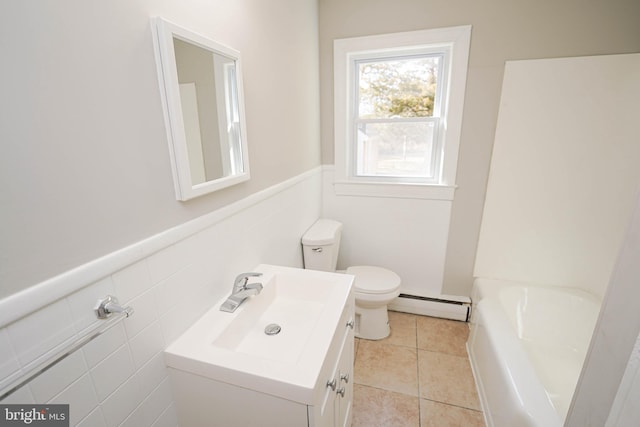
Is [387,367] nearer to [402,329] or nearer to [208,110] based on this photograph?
[402,329]

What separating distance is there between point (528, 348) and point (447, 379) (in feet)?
1.80

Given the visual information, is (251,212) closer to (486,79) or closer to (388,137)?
(388,137)

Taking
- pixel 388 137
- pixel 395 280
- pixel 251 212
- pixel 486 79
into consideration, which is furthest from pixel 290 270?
pixel 486 79

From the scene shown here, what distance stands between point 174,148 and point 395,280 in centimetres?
171

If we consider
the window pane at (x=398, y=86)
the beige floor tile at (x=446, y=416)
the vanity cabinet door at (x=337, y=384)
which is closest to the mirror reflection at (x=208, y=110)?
the vanity cabinet door at (x=337, y=384)

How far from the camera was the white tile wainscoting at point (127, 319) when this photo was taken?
Answer: 57 centimetres

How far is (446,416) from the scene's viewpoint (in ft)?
5.10

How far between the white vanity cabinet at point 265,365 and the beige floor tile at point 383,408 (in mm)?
373

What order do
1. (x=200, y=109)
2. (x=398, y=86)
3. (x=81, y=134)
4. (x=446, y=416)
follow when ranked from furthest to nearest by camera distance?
1. (x=398, y=86)
2. (x=446, y=416)
3. (x=200, y=109)
4. (x=81, y=134)

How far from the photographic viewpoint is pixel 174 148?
0.85 meters

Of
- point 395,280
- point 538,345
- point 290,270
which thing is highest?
point 290,270

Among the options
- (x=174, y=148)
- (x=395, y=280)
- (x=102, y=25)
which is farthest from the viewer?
(x=395, y=280)

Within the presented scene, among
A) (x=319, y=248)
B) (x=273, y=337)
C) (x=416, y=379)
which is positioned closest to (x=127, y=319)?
(x=273, y=337)

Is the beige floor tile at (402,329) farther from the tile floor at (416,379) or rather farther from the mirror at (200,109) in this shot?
the mirror at (200,109)
